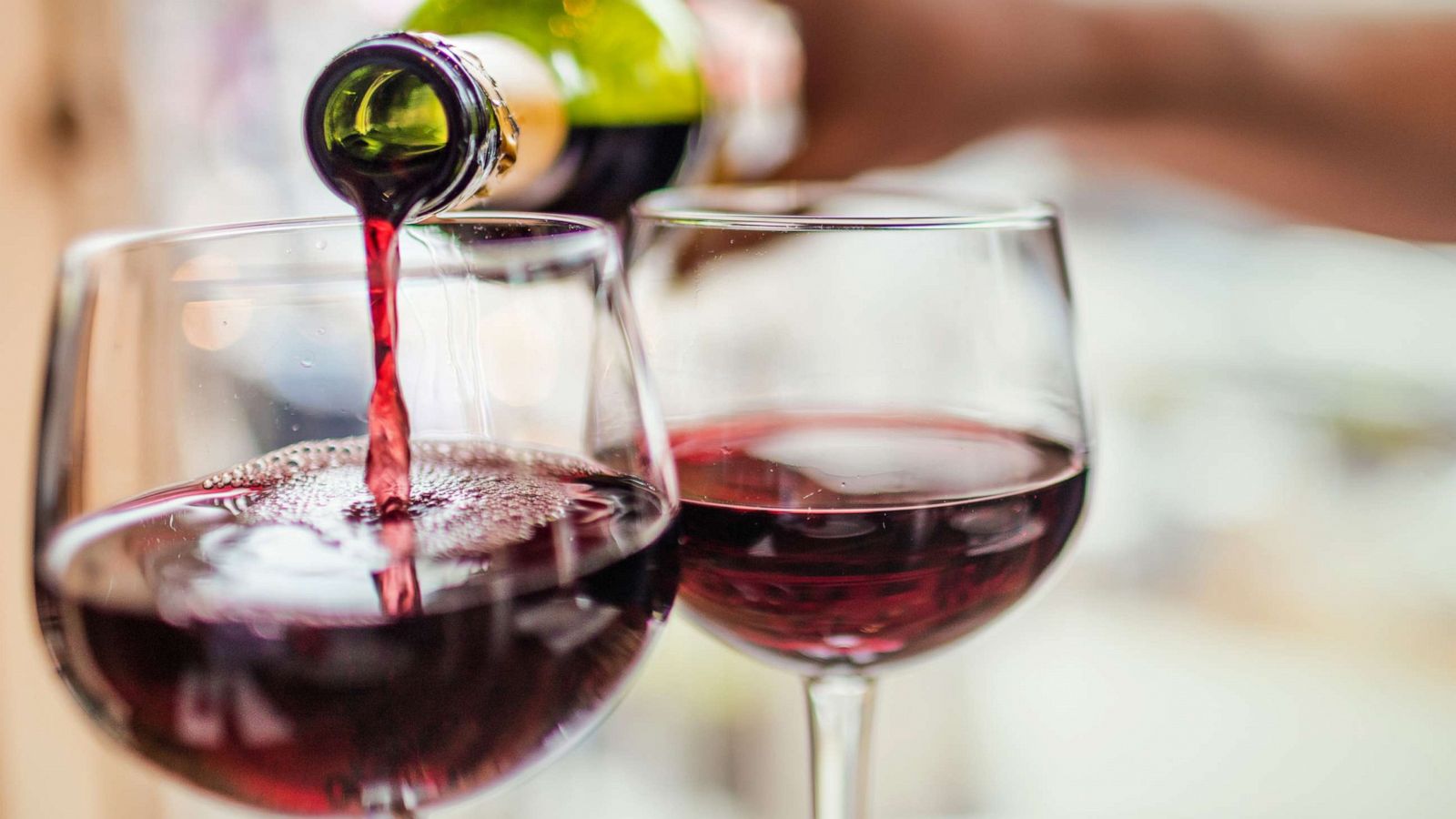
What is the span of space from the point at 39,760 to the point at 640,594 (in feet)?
4.52

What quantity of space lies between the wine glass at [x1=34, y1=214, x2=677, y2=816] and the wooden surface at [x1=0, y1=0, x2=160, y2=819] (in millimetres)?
1052

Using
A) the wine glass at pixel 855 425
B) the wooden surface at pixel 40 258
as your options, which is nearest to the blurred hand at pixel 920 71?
the wine glass at pixel 855 425

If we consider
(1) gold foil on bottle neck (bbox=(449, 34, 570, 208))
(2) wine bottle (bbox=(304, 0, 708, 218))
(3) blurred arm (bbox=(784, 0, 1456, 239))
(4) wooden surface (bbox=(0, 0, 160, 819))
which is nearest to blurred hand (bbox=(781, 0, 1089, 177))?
(3) blurred arm (bbox=(784, 0, 1456, 239))

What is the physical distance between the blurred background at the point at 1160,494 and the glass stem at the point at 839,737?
0.99 metres

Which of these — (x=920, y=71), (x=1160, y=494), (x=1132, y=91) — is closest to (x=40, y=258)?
(x=920, y=71)

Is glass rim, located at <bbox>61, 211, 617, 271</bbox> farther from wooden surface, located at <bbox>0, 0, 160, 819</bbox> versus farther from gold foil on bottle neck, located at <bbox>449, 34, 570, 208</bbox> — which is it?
wooden surface, located at <bbox>0, 0, 160, 819</bbox>

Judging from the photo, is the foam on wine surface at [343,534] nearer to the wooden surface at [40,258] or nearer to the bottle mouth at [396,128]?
the bottle mouth at [396,128]

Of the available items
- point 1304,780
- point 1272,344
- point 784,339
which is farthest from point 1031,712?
point 784,339

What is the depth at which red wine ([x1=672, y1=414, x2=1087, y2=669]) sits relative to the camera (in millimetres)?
473

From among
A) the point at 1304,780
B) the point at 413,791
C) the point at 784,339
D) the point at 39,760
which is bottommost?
the point at 1304,780

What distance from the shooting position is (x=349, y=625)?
0.37 meters

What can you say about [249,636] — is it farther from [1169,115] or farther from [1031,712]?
[1031,712]

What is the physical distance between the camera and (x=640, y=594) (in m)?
0.42

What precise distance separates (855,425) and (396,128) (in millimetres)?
247
